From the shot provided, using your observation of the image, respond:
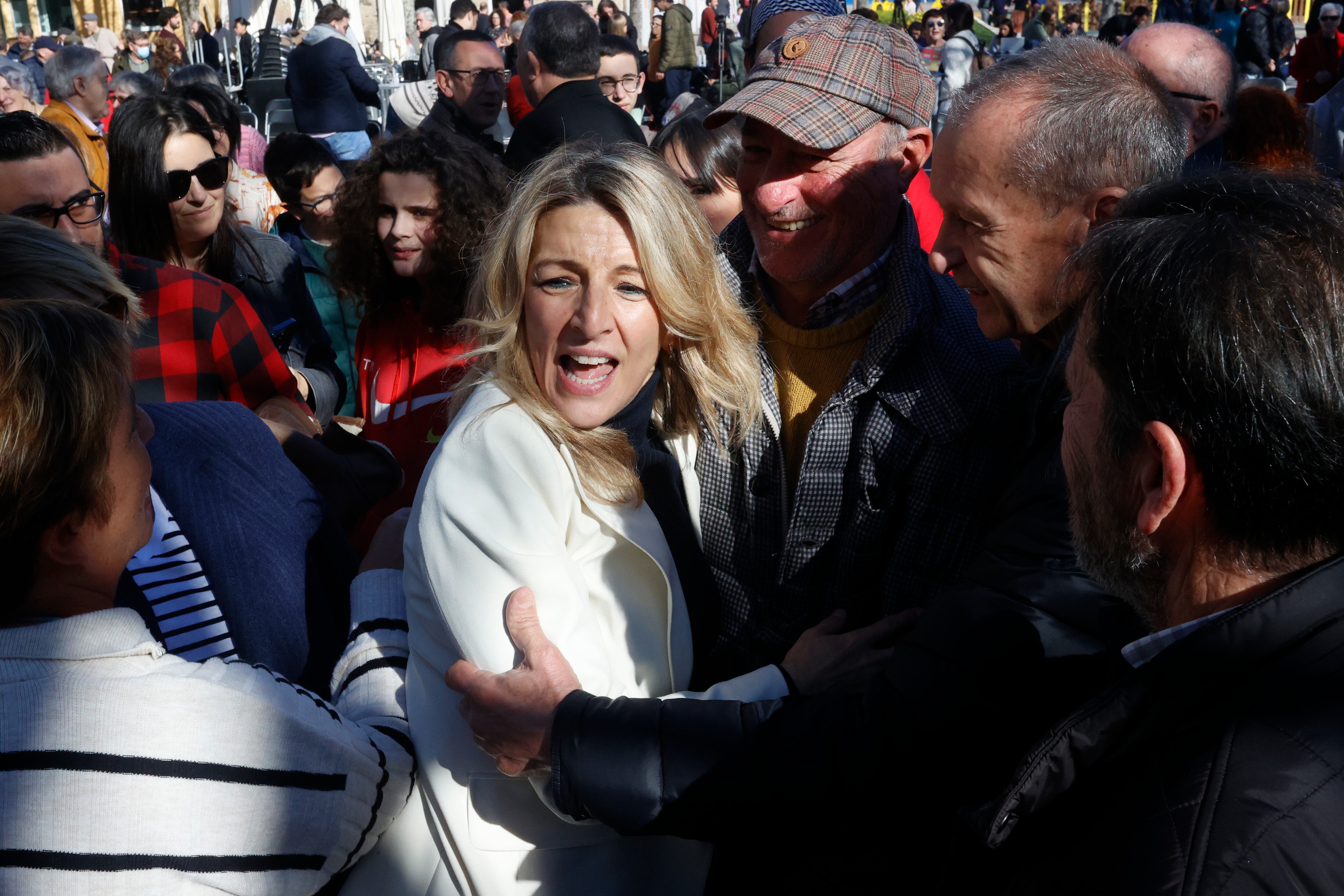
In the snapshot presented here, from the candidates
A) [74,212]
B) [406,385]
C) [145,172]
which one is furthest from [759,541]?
[145,172]

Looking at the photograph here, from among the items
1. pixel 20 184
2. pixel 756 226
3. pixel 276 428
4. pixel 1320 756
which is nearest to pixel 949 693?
pixel 1320 756

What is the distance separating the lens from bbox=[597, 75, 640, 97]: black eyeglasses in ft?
20.6

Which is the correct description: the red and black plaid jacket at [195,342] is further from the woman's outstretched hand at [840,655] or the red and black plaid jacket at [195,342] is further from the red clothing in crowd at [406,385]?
the woman's outstretched hand at [840,655]

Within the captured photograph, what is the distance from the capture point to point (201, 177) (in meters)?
3.85

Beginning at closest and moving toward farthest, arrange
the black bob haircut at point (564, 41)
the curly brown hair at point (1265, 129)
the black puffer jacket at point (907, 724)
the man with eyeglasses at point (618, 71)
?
the black puffer jacket at point (907, 724)
the curly brown hair at point (1265, 129)
the black bob haircut at point (564, 41)
the man with eyeglasses at point (618, 71)

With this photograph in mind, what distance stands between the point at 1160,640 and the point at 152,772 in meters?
1.28

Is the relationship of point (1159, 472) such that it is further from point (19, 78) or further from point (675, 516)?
point (19, 78)

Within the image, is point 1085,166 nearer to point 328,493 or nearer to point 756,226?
point 756,226

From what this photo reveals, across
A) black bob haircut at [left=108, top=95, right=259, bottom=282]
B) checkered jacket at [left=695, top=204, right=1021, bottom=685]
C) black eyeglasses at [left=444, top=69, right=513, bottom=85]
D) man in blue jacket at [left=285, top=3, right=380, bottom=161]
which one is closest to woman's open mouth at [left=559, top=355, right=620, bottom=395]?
checkered jacket at [left=695, top=204, right=1021, bottom=685]

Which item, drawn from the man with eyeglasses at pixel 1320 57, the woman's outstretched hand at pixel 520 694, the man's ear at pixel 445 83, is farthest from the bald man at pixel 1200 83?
the man with eyeglasses at pixel 1320 57

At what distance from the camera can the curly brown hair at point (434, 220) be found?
3.53m

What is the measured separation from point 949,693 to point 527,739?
644 millimetres

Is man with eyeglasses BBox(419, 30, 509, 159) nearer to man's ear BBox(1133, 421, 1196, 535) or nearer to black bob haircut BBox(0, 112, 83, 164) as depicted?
black bob haircut BBox(0, 112, 83, 164)

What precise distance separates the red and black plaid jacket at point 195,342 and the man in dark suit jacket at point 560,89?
1.82 m
